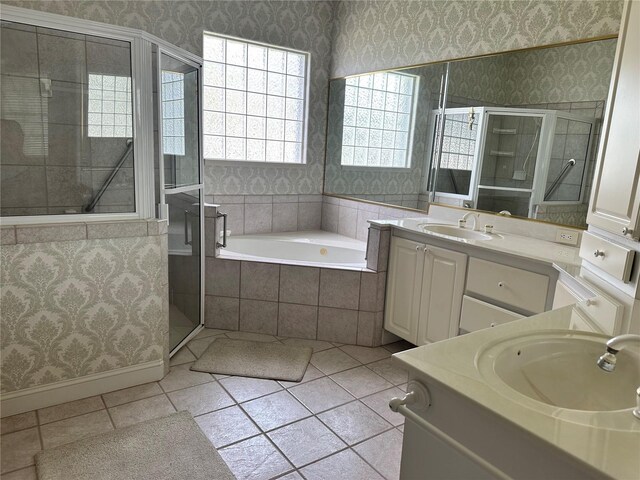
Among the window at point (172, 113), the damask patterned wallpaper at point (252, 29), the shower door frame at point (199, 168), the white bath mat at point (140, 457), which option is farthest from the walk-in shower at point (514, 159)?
the white bath mat at point (140, 457)

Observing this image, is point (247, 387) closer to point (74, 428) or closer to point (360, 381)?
point (360, 381)

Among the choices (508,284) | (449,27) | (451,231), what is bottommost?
(508,284)

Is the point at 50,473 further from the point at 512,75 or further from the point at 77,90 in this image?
the point at 512,75

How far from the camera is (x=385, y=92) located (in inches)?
148

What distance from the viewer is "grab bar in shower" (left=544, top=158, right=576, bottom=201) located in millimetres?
2496

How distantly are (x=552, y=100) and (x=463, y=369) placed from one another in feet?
7.02

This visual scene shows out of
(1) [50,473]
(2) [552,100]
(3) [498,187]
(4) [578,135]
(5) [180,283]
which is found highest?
(2) [552,100]

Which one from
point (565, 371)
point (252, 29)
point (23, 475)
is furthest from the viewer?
point (252, 29)

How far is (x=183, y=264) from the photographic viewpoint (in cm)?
290

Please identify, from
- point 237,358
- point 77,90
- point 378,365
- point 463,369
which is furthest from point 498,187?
point 77,90

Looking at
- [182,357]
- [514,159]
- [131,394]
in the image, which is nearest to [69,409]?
[131,394]

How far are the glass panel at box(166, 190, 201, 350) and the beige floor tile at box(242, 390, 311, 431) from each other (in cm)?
76

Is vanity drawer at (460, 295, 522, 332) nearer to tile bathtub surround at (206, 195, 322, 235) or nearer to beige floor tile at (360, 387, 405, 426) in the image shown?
beige floor tile at (360, 387, 405, 426)

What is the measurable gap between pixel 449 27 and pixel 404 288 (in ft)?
5.93
